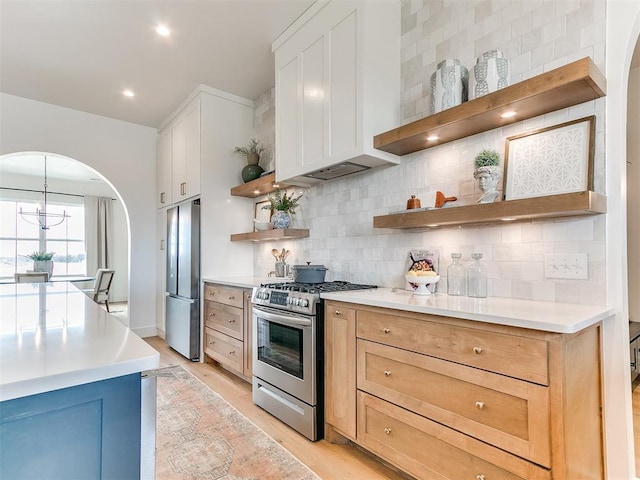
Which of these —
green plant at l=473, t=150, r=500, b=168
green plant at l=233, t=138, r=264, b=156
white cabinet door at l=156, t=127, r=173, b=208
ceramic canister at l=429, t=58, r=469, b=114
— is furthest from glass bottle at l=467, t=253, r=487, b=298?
white cabinet door at l=156, t=127, r=173, b=208

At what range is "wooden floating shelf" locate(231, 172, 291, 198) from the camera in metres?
3.34

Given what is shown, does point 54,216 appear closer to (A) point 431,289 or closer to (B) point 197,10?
(B) point 197,10

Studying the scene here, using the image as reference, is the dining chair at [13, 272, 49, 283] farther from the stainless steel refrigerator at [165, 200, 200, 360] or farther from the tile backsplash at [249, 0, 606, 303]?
the tile backsplash at [249, 0, 606, 303]

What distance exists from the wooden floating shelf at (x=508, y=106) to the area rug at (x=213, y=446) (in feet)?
6.04

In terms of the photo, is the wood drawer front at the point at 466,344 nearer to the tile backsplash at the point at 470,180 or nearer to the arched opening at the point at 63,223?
the tile backsplash at the point at 470,180

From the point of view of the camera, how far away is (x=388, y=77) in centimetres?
241

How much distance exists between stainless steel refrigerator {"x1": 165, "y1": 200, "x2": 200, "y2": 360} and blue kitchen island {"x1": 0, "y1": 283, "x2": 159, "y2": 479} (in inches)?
113

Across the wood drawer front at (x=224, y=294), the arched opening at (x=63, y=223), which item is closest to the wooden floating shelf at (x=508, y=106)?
the wood drawer front at (x=224, y=294)

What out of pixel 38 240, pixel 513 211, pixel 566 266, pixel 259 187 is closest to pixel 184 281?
pixel 259 187

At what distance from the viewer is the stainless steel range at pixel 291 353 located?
2.15m

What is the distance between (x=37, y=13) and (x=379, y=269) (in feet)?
10.5

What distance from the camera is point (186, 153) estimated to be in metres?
4.11

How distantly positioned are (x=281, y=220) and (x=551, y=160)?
2216mm

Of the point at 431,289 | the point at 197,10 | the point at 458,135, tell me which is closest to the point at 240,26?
the point at 197,10
